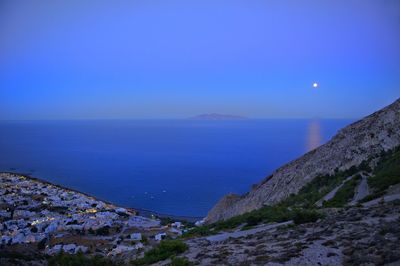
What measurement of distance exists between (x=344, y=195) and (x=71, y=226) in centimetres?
3303

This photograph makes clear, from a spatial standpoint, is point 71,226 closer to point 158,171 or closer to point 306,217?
point 306,217

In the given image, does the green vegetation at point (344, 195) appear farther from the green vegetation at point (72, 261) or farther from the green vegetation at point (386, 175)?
the green vegetation at point (72, 261)

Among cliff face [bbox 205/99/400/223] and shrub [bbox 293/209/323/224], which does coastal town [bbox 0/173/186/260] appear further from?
shrub [bbox 293/209/323/224]

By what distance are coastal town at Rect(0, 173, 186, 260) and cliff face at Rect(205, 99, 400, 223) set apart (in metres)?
9.60

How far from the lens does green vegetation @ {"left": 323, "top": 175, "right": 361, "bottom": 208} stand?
16.1 meters

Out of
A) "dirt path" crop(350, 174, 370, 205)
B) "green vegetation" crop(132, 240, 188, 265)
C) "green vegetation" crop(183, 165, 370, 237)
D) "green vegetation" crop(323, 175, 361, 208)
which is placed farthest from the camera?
"green vegetation" crop(323, 175, 361, 208)

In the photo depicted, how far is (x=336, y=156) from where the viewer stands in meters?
25.8

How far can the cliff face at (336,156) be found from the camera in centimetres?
2339

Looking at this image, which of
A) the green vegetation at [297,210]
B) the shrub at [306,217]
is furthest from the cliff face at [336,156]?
the shrub at [306,217]

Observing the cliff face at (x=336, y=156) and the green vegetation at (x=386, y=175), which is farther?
the cliff face at (x=336, y=156)

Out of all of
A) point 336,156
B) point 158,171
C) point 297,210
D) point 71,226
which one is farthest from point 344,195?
point 158,171

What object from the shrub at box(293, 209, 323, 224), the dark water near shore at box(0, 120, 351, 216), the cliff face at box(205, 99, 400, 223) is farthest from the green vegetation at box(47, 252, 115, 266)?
the dark water near shore at box(0, 120, 351, 216)

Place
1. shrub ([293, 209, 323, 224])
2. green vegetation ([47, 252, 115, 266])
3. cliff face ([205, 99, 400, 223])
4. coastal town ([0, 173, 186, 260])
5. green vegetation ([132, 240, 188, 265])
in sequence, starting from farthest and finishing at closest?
1. coastal town ([0, 173, 186, 260])
2. cliff face ([205, 99, 400, 223])
3. shrub ([293, 209, 323, 224])
4. green vegetation ([132, 240, 188, 265])
5. green vegetation ([47, 252, 115, 266])

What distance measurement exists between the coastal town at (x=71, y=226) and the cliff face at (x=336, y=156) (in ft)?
31.5
